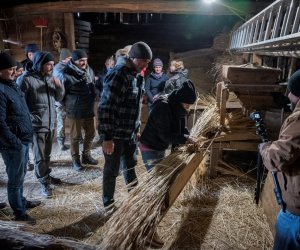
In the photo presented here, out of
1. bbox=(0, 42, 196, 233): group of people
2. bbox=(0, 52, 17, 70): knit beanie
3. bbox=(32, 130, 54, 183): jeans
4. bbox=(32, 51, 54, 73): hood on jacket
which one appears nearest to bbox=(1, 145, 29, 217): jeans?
bbox=(0, 42, 196, 233): group of people

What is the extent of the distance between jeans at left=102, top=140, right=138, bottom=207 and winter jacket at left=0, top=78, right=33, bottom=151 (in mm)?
→ 966

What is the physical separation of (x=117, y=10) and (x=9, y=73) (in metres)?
4.06

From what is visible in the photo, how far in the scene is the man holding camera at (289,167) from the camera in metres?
1.97

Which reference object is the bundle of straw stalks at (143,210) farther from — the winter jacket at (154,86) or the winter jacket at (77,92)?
the winter jacket at (154,86)

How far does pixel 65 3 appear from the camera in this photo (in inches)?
263

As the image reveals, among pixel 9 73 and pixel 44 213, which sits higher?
pixel 9 73

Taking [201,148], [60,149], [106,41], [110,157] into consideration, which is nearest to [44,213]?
[110,157]

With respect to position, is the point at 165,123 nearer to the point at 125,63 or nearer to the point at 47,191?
the point at 125,63

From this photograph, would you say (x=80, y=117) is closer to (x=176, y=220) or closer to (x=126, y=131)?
(x=126, y=131)

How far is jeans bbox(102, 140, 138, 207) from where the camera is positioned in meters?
3.37

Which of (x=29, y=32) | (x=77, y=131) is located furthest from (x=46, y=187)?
(x=29, y=32)

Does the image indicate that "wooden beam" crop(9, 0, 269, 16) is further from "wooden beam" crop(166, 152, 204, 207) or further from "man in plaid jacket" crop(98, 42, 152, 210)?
"wooden beam" crop(166, 152, 204, 207)

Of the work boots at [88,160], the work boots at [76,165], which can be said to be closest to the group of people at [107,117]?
the work boots at [76,165]

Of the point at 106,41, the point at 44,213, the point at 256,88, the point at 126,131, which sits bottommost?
the point at 44,213
